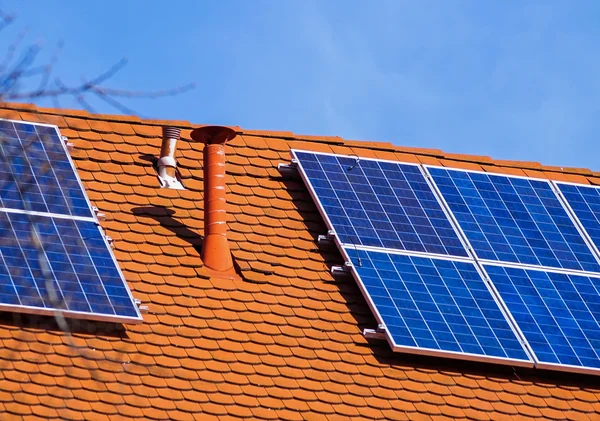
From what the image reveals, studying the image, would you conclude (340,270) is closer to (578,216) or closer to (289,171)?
(289,171)

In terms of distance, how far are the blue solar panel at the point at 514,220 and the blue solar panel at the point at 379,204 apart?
0.27m

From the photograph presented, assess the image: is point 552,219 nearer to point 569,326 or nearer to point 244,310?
point 569,326

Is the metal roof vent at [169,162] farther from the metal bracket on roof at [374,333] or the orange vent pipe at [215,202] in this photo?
the metal bracket on roof at [374,333]

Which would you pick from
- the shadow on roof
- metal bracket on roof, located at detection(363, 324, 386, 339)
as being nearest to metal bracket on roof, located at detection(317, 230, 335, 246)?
metal bracket on roof, located at detection(363, 324, 386, 339)

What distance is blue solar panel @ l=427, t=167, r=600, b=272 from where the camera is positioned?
44.0 ft

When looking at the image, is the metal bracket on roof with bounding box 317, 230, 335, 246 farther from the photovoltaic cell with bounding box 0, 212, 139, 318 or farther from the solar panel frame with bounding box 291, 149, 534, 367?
the photovoltaic cell with bounding box 0, 212, 139, 318

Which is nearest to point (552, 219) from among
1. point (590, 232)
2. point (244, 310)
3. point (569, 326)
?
point (590, 232)

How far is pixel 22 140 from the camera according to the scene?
497 inches

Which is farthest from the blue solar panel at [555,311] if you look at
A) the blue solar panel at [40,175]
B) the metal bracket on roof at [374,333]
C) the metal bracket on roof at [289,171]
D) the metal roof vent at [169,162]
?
the blue solar panel at [40,175]

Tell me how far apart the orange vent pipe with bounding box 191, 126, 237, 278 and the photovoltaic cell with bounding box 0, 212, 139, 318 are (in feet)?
3.83

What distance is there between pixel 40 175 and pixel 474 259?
15.0ft

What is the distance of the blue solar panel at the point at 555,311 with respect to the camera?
12.2 meters

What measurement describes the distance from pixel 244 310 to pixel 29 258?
2124 mm

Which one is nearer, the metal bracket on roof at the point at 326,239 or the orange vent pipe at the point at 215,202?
the orange vent pipe at the point at 215,202
